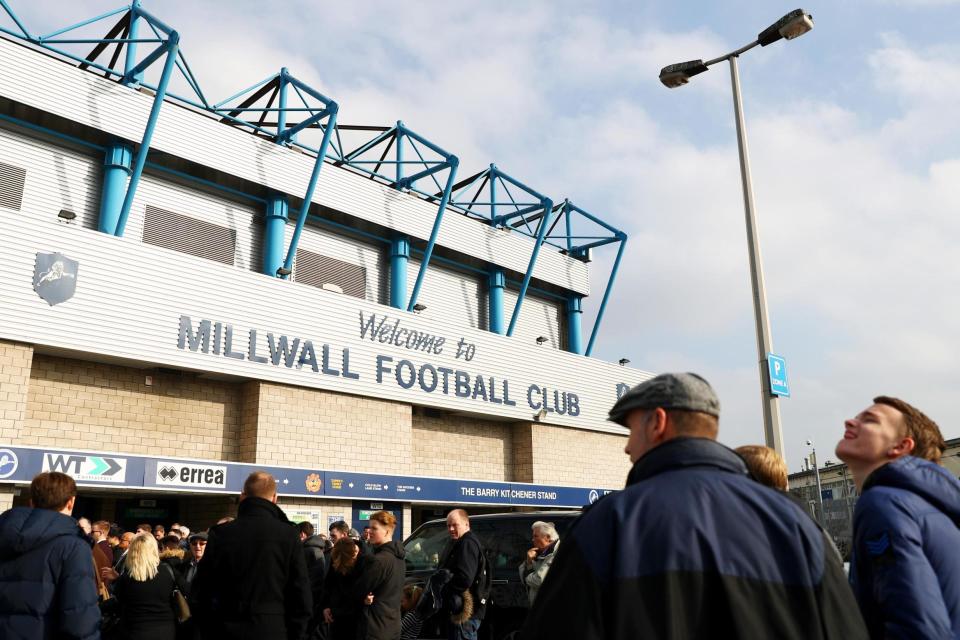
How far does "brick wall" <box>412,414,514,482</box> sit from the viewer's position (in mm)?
24719

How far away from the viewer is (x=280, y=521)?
554 cm

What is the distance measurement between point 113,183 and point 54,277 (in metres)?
4.29

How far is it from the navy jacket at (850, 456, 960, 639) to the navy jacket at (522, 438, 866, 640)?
74cm

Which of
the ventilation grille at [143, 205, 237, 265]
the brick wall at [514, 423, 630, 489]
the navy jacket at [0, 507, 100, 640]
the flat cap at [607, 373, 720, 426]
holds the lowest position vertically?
the navy jacket at [0, 507, 100, 640]

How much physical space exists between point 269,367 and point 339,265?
6.52 metres

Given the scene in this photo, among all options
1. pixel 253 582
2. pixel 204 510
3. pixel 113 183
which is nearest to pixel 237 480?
pixel 204 510

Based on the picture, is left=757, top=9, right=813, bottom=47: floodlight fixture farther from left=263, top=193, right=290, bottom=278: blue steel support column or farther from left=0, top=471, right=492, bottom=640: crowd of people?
left=263, top=193, right=290, bottom=278: blue steel support column

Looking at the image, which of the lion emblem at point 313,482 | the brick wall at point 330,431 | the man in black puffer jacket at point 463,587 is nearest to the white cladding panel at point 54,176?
the brick wall at point 330,431

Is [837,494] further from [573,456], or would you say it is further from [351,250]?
[351,250]

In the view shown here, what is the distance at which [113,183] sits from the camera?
20.4 m

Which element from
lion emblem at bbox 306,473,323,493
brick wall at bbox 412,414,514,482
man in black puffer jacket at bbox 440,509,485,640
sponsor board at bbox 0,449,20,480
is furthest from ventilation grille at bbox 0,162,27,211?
man in black puffer jacket at bbox 440,509,485,640

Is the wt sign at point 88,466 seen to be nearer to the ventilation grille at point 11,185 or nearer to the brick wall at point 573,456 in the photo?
the ventilation grille at point 11,185

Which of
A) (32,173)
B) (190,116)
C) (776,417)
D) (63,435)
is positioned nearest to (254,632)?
(776,417)

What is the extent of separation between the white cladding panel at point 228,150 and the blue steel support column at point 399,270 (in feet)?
1.73
